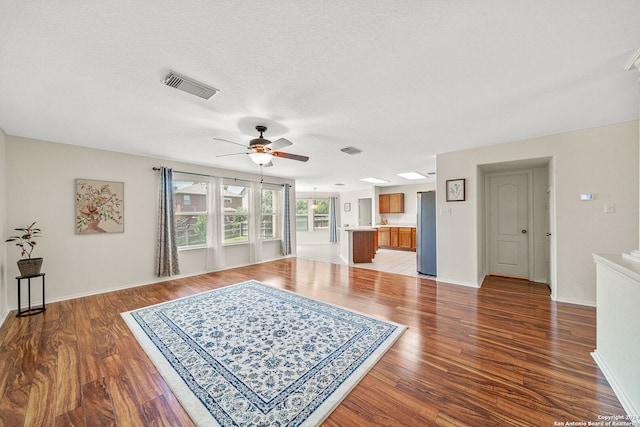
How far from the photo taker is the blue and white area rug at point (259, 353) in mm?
1610

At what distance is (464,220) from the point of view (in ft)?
14.1

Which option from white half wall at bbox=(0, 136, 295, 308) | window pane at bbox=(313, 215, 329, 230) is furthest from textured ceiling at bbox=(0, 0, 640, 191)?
window pane at bbox=(313, 215, 329, 230)

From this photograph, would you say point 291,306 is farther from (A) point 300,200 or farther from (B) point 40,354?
(A) point 300,200

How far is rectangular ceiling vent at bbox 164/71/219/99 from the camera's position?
1.98 meters

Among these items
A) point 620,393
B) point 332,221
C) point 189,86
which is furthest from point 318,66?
point 332,221

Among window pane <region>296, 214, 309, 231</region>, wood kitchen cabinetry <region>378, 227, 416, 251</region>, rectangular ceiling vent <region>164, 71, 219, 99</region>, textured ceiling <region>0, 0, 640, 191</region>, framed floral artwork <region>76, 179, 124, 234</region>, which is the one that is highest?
textured ceiling <region>0, 0, 640, 191</region>

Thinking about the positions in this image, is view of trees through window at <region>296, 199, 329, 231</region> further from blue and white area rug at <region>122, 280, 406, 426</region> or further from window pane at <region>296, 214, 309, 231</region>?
blue and white area rug at <region>122, 280, 406, 426</region>

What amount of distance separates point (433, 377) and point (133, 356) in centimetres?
264

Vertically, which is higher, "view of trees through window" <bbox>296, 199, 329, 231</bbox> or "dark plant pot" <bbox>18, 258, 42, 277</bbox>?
"view of trees through window" <bbox>296, 199, 329, 231</bbox>

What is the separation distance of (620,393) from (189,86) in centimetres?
397

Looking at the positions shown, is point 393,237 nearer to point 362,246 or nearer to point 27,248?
point 362,246

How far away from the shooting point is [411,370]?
1979 millimetres

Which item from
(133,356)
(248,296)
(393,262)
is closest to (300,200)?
(393,262)

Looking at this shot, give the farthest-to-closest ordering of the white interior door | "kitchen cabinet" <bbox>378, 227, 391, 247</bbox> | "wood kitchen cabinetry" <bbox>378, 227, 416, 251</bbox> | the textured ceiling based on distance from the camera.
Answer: "kitchen cabinet" <bbox>378, 227, 391, 247</bbox>
"wood kitchen cabinetry" <bbox>378, 227, 416, 251</bbox>
the white interior door
the textured ceiling
